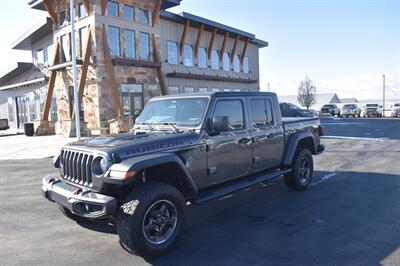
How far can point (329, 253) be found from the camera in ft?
13.3

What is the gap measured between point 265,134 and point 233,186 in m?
1.26

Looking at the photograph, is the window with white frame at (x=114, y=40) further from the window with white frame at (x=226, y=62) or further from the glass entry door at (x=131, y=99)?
the window with white frame at (x=226, y=62)

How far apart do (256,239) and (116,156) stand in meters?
2.15

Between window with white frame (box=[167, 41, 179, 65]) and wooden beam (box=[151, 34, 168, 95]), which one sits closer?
wooden beam (box=[151, 34, 168, 95])

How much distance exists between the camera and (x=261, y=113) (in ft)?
20.2

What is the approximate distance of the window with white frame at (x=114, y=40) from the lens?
20.5 m

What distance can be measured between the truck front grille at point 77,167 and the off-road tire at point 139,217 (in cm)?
63

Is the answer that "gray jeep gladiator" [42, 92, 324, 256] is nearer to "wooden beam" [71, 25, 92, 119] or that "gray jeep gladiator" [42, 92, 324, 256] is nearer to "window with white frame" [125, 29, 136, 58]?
"wooden beam" [71, 25, 92, 119]

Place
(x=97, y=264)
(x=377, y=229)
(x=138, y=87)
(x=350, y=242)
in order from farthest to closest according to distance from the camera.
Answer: (x=138, y=87) → (x=377, y=229) → (x=350, y=242) → (x=97, y=264)

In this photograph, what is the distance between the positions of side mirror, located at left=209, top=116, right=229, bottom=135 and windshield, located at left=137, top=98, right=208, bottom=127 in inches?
8.7

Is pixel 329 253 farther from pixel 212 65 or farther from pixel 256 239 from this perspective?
pixel 212 65

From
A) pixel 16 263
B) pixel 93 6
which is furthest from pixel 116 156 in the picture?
pixel 93 6

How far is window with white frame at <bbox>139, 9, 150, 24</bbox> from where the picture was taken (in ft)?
72.8

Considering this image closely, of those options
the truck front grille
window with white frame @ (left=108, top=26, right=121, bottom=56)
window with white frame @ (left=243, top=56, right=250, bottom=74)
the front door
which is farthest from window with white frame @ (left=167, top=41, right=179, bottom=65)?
the truck front grille
